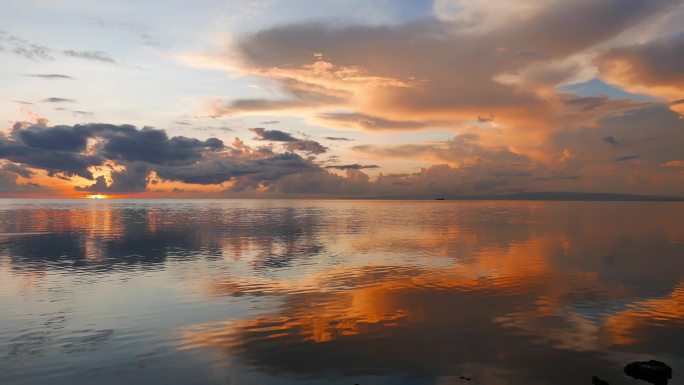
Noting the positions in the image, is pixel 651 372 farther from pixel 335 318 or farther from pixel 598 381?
pixel 335 318

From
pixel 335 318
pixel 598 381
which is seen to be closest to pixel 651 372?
pixel 598 381

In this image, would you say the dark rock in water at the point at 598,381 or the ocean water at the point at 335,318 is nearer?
the dark rock in water at the point at 598,381

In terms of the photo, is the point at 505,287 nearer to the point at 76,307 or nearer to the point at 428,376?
the point at 428,376

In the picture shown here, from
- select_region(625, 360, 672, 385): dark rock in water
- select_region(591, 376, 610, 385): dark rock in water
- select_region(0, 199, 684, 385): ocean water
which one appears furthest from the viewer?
select_region(0, 199, 684, 385): ocean water

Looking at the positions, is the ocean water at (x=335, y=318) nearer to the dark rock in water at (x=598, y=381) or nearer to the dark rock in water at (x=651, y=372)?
the dark rock in water at (x=598, y=381)

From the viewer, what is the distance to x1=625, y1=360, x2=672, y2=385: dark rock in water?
2000 cm

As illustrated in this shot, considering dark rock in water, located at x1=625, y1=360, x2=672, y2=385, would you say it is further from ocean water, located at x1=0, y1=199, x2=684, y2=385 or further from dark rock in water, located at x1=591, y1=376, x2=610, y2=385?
dark rock in water, located at x1=591, y1=376, x2=610, y2=385

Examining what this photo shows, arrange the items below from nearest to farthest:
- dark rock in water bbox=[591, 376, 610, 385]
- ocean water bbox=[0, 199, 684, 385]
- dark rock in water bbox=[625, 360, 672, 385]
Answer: dark rock in water bbox=[591, 376, 610, 385]
dark rock in water bbox=[625, 360, 672, 385]
ocean water bbox=[0, 199, 684, 385]

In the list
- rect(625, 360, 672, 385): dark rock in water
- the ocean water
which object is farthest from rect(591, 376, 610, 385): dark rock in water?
rect(625, 360, 672, 385): dark rock in water

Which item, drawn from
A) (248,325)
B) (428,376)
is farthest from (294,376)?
(248,325)

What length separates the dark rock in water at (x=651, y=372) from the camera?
2000cm

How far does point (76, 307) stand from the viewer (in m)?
32.5

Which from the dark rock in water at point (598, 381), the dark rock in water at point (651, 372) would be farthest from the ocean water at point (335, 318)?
the dark rock in water at point (651, 372)

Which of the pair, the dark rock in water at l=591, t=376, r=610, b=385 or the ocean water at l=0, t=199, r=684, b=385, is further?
the ocean water at l=0, t=199, r=684, b=385
